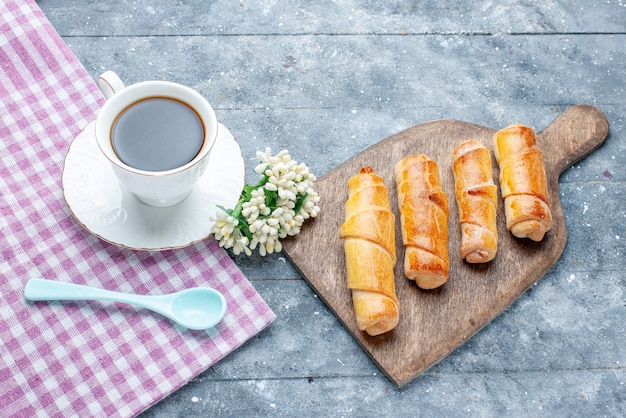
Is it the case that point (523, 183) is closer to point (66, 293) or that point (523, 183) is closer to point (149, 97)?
point (149, 97)

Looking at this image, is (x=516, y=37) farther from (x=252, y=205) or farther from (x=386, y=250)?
(x=252, y=205)

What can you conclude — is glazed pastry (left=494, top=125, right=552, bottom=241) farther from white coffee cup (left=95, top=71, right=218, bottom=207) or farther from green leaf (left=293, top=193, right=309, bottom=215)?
white coffee cup (left=95, top=71, right=218, bottom=207)

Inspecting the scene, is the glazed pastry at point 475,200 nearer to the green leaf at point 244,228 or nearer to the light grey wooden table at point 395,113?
the light grey wooden table at point 395,113

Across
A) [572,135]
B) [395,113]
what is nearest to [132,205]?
[395,113]

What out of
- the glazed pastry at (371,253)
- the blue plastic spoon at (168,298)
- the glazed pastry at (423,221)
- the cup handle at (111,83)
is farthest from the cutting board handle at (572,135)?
the cup handle at (111,83)

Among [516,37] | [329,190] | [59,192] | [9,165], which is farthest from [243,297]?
[516,37]

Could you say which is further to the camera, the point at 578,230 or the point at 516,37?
the point at 516,37
